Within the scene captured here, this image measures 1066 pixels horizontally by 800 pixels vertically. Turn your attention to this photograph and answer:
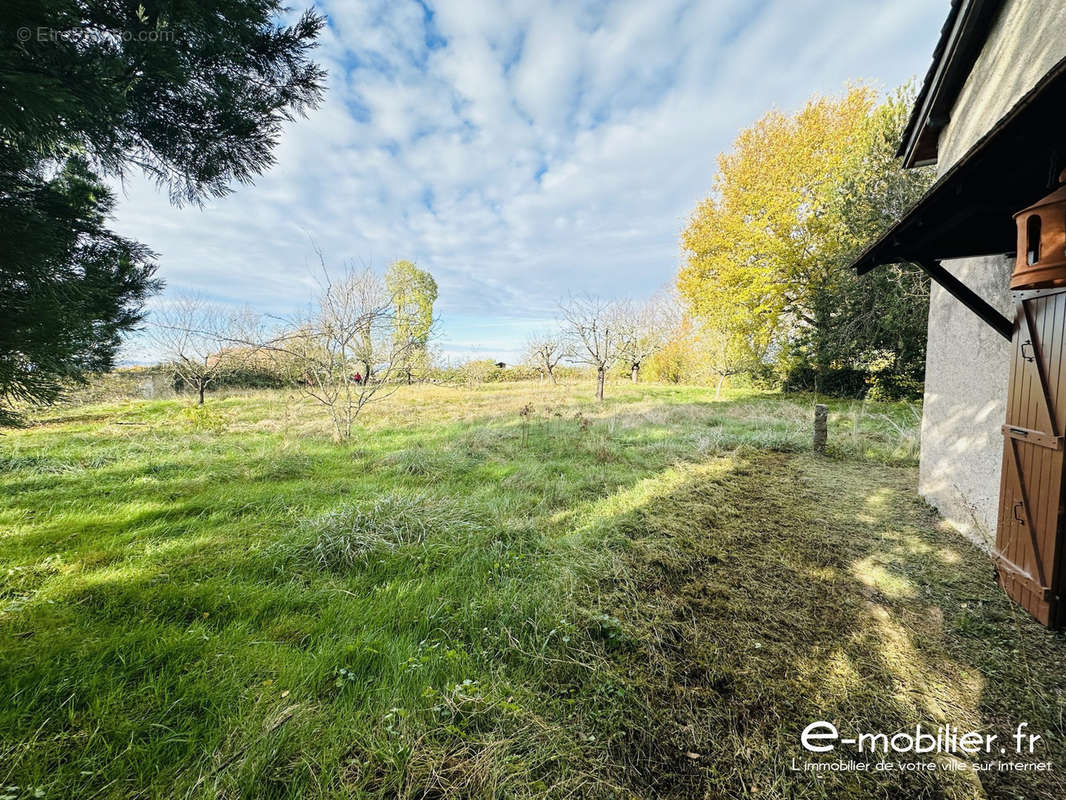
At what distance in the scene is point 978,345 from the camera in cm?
335

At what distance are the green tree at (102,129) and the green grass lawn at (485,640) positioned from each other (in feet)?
5.01

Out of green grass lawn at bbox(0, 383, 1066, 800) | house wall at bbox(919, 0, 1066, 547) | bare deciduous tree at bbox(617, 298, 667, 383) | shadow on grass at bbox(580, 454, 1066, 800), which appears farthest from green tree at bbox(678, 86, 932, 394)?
shadow on grass at bbox(580, 454, 1066, 800)

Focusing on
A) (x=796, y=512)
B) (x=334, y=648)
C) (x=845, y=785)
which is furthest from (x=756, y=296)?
(x=334, y=648)

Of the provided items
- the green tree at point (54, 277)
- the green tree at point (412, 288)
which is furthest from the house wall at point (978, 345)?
the green tree at point (412, 288)

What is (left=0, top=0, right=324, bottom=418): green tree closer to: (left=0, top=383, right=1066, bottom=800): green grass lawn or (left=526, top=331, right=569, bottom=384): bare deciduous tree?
(left=0, top=383, right=1066, bottom=800): green grass lawn

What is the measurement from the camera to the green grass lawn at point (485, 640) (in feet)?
4.66

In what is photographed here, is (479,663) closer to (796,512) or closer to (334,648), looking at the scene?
(334,648)

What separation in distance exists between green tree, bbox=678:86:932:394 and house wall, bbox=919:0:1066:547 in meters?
7.63

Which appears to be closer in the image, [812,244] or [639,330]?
[812,244]

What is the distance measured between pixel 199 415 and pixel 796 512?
8.65 meters

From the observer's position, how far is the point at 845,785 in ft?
4.75

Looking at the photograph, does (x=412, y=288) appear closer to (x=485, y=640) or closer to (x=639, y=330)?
(x=639, y=330)

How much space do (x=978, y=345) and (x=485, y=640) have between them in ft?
16.5

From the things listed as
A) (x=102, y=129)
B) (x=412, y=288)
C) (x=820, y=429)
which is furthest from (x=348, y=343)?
(x=412, y=288)
